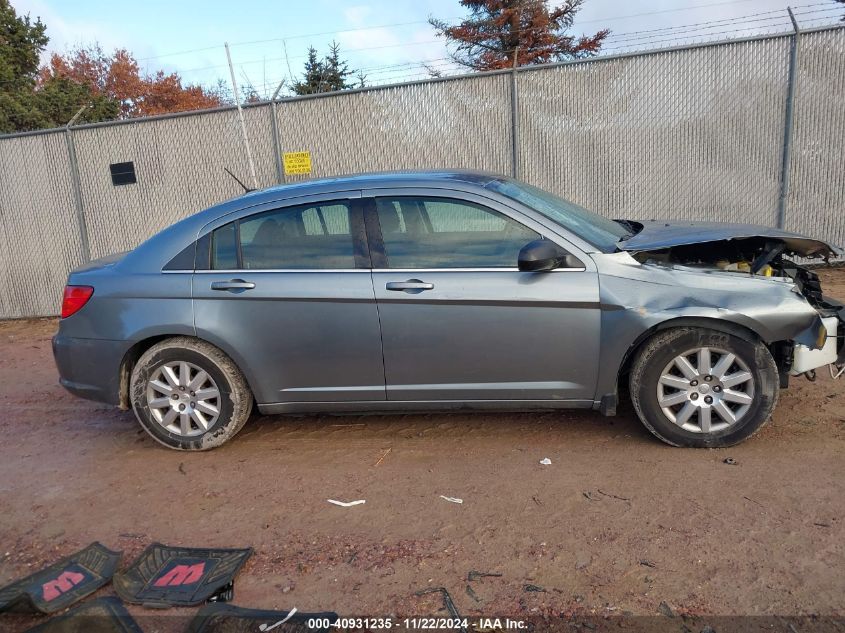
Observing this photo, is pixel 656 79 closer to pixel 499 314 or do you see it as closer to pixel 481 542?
pixel 499 314

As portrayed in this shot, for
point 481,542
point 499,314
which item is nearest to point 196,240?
point 499,314

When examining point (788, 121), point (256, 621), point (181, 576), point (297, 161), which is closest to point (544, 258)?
point (256, 621)

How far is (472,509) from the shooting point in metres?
3.45

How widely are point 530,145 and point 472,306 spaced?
539cm

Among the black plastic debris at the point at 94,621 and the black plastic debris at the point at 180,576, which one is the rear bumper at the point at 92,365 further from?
the black plastic debris at the point at 94,621

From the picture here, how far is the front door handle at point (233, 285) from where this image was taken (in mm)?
4277

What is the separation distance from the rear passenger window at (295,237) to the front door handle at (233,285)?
0.40ft

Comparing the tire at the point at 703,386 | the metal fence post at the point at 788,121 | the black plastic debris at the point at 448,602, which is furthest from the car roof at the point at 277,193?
the metal fence post at the point at 788,121

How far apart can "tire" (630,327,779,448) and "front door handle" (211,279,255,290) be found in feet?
Answer: 8.06

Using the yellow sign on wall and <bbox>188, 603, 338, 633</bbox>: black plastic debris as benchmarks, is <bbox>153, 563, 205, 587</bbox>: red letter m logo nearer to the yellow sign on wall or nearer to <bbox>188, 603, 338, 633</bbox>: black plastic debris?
<bbox>188, 603, 338, 633</bbox>: black plastic debris

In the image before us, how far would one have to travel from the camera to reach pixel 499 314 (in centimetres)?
396

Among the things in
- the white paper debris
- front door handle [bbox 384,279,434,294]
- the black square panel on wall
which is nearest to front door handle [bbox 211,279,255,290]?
front door handle [bbox 384,279,434,294]

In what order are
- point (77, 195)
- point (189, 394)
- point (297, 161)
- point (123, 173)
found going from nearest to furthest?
1. point (189, 394)
2. point (297, 161)
3. point (123, 173)
4. point (77, 195)

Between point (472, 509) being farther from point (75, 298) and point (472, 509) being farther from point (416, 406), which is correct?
point (75, 298)
